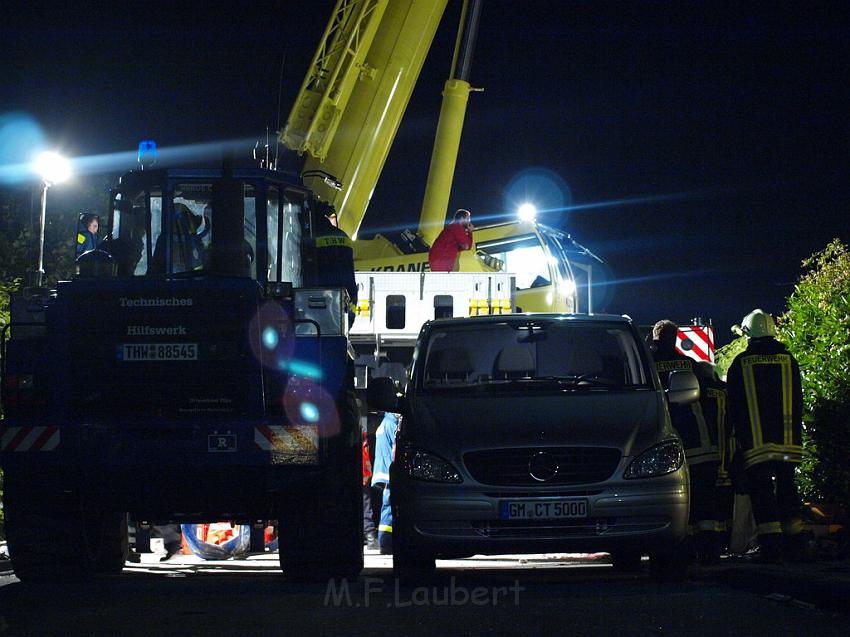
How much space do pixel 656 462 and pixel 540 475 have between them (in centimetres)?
74

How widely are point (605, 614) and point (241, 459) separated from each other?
111 inches

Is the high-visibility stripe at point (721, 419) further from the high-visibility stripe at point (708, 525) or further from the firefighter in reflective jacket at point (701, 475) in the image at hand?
the high-visibility stripe at point (708, 525)

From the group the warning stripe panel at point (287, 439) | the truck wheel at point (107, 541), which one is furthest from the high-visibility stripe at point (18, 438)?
the truck wheel at point (107, 541)

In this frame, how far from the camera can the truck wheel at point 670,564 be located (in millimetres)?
10352

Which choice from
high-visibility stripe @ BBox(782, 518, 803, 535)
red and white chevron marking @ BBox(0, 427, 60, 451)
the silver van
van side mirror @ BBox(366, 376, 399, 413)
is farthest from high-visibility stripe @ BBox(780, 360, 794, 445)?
red and white chevron marking @ BBox(0, 427, 60, 451)

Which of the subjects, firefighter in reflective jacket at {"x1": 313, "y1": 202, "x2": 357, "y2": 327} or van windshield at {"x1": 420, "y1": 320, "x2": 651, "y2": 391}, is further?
firefighter in reflective jacket at {"x1": 313, "y1": 202, "x2": 357, "y2": 327}

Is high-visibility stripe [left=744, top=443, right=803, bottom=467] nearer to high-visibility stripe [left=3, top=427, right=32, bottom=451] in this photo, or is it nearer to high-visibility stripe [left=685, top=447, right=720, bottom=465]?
high-visibility stripe [left=685, top=447, right=720, bottom=465]

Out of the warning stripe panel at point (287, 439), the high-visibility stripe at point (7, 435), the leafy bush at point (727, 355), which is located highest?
the leafy bush at point (727, 355)

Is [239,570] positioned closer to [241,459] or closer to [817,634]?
[241,459]

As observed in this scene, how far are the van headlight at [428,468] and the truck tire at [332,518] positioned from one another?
61cm

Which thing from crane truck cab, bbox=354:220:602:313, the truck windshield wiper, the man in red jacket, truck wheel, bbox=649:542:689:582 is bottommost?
truck wheel, bbox=649:542:689:582

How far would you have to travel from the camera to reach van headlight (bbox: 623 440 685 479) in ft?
33.4

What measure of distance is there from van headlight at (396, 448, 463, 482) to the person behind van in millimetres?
3437

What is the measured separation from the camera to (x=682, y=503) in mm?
10234
